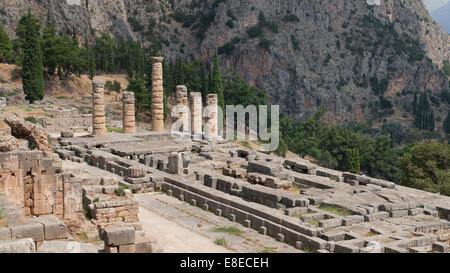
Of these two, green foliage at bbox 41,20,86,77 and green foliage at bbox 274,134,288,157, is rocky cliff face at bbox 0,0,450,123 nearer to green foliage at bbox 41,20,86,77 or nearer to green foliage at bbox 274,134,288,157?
green foliage at bbox 41,20,86,77

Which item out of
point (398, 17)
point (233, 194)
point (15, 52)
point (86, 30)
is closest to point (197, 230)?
point (233, 194)

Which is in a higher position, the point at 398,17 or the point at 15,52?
the point at 398,17

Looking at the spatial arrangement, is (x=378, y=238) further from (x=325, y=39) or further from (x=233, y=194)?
(x=325, y=39)

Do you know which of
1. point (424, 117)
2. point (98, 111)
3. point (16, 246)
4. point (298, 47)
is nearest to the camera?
point (16, 246)

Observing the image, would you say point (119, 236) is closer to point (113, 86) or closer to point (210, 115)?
point (210, 115)

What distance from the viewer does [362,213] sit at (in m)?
20.2

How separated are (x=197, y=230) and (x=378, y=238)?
19.2 feet

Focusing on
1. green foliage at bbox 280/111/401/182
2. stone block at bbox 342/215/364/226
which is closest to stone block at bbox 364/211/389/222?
stone block at bbox 342/215/364/226

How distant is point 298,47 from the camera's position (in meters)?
121

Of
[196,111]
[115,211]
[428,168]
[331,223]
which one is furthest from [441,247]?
[196,111]

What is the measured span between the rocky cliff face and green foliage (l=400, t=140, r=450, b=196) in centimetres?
7576

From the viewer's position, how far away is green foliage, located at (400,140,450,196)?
3753 centimetres

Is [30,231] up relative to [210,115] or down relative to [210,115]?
down

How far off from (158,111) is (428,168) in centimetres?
1901
